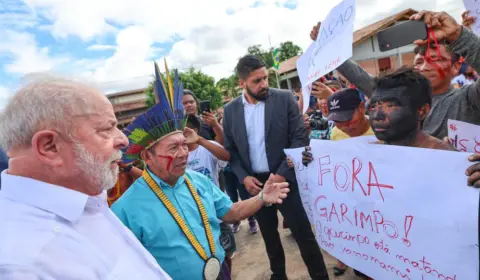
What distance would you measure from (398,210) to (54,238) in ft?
4.62

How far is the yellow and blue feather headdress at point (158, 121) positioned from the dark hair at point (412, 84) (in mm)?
1254

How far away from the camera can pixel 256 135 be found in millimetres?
2723

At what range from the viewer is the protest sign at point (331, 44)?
1506 mm

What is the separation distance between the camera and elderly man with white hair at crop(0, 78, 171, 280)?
2.71 feet

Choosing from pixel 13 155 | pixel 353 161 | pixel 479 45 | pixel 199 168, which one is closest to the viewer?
pixel 13 155

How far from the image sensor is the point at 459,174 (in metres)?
1.12

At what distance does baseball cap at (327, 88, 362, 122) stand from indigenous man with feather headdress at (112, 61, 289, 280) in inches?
31.2


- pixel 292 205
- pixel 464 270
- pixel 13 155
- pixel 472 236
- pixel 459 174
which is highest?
pixel 13 155

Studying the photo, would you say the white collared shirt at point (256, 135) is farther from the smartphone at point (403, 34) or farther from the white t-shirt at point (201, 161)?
the smartphone at point (403, 34)

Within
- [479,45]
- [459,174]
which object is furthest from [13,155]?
[479,45]

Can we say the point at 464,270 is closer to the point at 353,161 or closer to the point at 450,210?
the point at 450,210

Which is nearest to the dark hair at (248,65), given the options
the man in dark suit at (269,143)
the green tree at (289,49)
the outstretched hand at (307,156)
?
the man in dark suit at (269,143)

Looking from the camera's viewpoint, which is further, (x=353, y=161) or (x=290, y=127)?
(x=290, y=127)

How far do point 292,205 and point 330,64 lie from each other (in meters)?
1.44
